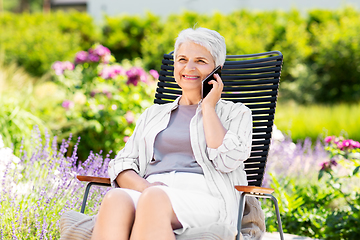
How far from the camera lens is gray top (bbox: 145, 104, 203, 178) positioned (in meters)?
2.15

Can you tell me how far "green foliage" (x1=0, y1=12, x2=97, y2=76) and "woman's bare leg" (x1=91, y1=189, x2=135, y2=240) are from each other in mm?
10596

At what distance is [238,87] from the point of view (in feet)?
9.36

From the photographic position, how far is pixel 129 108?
4738mm

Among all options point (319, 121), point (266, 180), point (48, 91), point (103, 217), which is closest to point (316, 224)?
point (266, 180)

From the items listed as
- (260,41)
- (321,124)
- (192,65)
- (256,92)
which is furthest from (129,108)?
(260,41)

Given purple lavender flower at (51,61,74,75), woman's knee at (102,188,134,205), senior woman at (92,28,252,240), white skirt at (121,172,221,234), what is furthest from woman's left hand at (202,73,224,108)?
purple lavender flower at (51,61,74,75)

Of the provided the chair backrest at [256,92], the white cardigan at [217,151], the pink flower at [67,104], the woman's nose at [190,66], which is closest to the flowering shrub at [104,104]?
the pink flower at [67,104]

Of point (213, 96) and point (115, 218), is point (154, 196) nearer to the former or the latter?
point (115, 218)

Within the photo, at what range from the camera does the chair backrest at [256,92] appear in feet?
8.59

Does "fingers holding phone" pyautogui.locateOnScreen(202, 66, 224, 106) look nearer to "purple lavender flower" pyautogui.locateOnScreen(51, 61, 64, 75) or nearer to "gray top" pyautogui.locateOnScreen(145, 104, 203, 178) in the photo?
"gray top" pyautogui.locateOnScreen(145, 104, 203, 178)

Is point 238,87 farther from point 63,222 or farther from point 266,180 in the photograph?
point 63,222

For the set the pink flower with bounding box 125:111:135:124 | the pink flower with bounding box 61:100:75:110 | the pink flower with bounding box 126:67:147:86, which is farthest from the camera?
the pink flower with bounding box 126:67:147:86

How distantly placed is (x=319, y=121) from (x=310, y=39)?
425 cm

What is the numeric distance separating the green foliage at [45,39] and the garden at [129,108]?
3 centimetres
